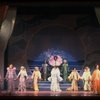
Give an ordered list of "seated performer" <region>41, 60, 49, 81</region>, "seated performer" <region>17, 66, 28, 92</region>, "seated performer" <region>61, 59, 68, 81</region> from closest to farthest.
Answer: "seated performer" <region>17, 66, 28, 92</region>
"seated performer" <region>61, 59, 68, 81</region>
"seated performer" <region>41, 60, 49, 81</region>

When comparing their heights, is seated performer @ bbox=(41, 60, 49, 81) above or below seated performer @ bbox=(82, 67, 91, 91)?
above

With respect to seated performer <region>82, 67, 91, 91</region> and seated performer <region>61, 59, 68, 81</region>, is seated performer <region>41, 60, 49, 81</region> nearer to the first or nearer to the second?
seated performer <region>61, 59, 68, 81</region>

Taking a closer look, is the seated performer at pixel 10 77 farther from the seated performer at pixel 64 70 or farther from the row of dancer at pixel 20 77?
the seated performer at pixel 64 70

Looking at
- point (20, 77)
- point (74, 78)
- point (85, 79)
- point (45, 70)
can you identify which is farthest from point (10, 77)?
point (85, 79)

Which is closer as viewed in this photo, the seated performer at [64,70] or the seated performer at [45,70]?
the seated performer at [64,70]

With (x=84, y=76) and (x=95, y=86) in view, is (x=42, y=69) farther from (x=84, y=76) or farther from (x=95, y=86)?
(x=95, y=86)

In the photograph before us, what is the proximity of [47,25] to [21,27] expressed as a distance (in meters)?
0.65

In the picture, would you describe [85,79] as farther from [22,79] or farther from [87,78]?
[22,79]

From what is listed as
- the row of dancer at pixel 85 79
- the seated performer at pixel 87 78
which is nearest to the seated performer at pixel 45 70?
the row of dancer at pixel 85 79

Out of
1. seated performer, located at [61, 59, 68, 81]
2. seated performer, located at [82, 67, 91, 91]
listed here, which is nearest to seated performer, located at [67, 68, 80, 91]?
seated performer, located at [82, 67, 91, 91]

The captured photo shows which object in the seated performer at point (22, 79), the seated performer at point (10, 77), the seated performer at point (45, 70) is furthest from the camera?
the seated performer at point (45, 70)

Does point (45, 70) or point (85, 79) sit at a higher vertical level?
point (45, 70)

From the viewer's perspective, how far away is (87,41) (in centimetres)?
876

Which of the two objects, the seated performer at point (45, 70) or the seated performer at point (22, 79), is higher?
the seated performer at point (45, 70)
